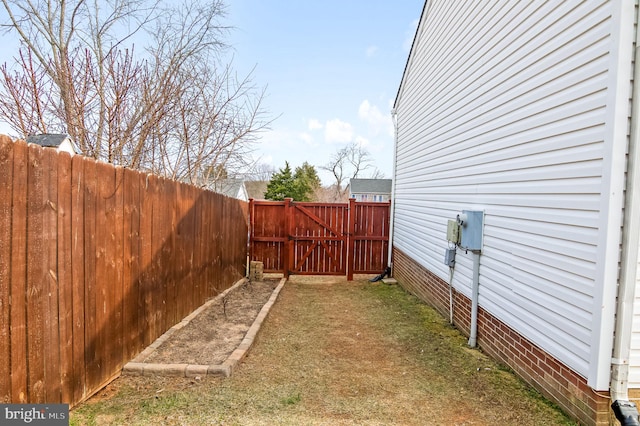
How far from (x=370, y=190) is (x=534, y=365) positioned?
3080cm

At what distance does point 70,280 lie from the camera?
2328mm

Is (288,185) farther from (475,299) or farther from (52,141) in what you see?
(52,141)

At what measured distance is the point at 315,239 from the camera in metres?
8.39

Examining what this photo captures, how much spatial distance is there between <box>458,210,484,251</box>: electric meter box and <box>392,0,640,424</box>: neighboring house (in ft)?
0.20

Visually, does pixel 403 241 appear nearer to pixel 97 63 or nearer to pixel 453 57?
pixel 453 57

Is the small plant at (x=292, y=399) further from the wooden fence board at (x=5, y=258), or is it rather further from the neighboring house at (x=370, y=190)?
the neighboring house at (x=370, y=190)

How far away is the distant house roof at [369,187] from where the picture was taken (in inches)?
1310

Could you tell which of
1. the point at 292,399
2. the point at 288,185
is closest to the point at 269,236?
the point at 292,399

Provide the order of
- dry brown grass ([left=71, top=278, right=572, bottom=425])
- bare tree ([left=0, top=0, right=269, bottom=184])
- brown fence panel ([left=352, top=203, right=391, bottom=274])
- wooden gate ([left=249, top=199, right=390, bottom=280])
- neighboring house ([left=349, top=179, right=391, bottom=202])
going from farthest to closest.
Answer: neighboring house ([left=349, top=179, right=391, bottom=202]) < brown fence panel ([left=352, top=203, right=391, bottom=274]) < wooden gate ([left=249, top=199, right=390, bottom=280]) < bare tree ([left=0, top=0, right=269, bottom=184]) < dry brown grass ([left=71, top=278, right=572, bottom=425])

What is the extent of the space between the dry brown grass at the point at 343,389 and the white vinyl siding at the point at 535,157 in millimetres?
587

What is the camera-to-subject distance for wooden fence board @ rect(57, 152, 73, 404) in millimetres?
2223

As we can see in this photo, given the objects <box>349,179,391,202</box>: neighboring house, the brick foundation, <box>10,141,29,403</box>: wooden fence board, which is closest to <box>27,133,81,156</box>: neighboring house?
<box>10,141,29,403</box>: wooden fence board

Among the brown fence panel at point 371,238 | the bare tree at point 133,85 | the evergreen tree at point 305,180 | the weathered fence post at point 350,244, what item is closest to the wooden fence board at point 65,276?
the bare tree at point 133,85

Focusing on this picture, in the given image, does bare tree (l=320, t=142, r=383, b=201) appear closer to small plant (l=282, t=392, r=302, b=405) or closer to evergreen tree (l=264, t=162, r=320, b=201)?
evergreen tree (l=264, t=162, r=320, b=201)
